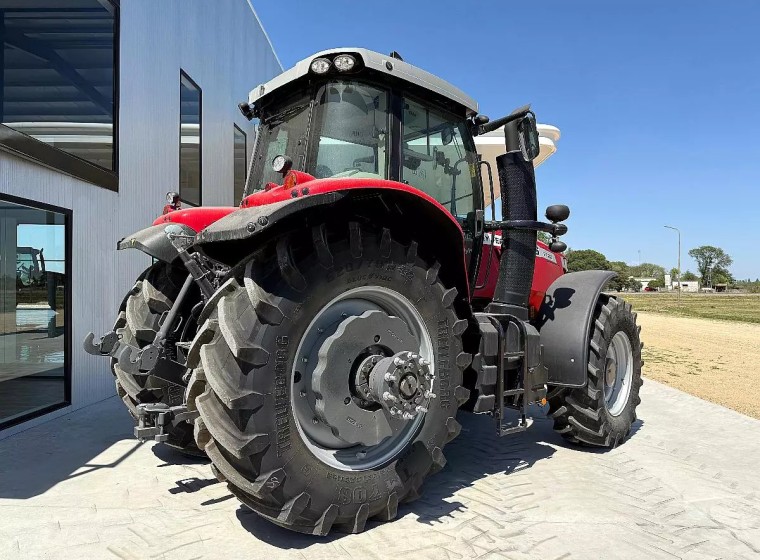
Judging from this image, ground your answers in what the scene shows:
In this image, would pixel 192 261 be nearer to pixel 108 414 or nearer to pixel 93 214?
pixel 108 414

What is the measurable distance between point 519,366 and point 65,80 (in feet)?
29.2

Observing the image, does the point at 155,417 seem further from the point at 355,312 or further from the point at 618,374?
the point at 618,374

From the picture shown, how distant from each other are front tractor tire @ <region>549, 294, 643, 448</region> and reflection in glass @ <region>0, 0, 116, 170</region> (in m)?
5.81

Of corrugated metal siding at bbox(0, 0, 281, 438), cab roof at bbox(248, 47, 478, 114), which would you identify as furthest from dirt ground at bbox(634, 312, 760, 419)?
corrugated metal siding at bbox(0, 0, 281, 438)

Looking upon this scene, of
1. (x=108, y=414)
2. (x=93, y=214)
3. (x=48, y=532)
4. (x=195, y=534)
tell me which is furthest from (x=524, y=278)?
(x=93, y=214)

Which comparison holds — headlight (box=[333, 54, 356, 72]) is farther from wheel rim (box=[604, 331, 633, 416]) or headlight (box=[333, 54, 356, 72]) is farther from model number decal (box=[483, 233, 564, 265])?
wheel rim (box=[604, 331, 633, 416])

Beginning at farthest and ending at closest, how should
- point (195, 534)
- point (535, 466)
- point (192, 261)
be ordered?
point (535, 466)
point (192, 261)
point (195, 534)

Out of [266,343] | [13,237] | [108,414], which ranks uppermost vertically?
[13,237]

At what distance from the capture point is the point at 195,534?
276cm

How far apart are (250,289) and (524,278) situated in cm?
227

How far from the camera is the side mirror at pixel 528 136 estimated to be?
397 cm

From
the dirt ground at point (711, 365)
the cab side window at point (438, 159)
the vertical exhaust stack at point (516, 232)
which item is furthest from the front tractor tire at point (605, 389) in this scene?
the dirt ground at point (711, 365)

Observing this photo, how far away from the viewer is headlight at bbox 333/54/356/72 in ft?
10.3

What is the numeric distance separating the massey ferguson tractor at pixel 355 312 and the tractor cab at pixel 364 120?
0.01m
